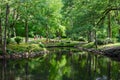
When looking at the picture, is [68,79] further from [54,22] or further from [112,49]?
[54,22]

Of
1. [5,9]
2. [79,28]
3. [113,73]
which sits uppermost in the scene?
[5,9]

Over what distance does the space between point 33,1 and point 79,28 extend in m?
7.77

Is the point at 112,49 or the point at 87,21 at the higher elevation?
the point at 87,21

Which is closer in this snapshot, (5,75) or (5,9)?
(5,75)

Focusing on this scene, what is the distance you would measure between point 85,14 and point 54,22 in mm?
33890

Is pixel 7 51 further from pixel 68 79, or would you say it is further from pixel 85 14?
pixel 68 79

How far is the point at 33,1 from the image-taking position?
41156 millimetres

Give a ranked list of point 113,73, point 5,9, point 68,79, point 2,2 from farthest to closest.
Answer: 1. point 5,9
2. point 2,2
3. point 113,73
4. point 68,79

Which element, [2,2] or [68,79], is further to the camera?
[2,2]

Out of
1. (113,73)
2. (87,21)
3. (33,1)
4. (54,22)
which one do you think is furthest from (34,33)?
(113,73)

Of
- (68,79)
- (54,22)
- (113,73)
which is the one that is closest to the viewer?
(68,79)

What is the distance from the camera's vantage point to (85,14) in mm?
36188

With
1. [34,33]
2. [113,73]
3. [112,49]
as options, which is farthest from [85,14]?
[34,33]

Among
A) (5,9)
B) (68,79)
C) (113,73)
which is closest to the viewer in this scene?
(68,79)
